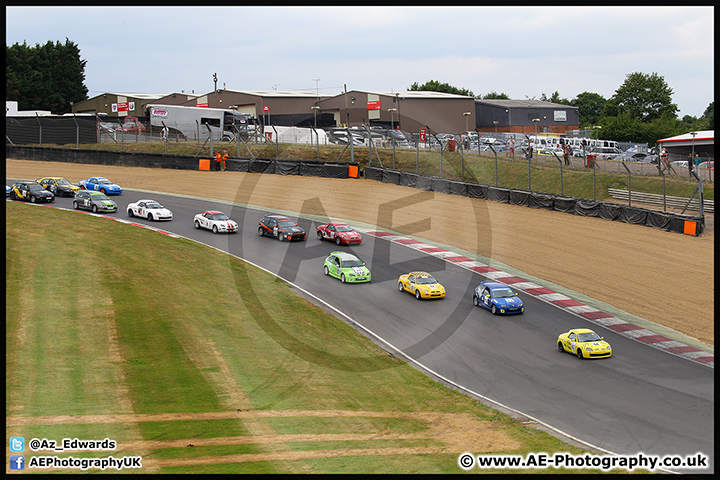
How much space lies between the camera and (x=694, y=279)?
27.4 m

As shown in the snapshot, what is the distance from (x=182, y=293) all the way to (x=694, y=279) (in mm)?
21581

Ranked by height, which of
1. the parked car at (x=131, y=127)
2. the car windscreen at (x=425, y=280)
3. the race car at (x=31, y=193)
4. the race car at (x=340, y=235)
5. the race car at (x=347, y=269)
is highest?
the parked car at (x=131, y=127)

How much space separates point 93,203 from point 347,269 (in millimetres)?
18483

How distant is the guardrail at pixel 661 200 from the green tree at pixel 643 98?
5582 cm

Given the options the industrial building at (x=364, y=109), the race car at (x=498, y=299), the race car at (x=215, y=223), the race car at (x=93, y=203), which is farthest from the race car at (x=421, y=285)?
the industrial building at (x=364, y=109)

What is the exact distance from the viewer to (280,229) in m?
33.9

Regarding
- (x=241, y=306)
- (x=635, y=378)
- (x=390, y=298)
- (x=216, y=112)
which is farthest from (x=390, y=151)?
(x=635, y=378)

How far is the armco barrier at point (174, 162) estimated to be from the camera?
49969mm

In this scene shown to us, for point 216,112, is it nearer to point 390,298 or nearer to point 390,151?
point 390,151

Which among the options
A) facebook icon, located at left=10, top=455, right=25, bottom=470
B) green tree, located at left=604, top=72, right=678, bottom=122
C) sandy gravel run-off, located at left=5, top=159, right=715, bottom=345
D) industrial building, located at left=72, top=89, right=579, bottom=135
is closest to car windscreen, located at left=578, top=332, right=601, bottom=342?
sandy gravel run-off, located at left=5, top=159, right=715, bottom=345

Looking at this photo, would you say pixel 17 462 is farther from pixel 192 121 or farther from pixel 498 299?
pixel 192 121

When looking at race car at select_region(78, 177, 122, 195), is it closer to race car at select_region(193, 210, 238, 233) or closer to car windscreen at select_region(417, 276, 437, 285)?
race car at select_region(193, 210, 238, 233)

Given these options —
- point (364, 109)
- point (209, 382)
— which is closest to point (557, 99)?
point (364, 109)

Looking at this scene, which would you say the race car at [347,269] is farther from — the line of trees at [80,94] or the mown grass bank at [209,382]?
the line of trees at [80,94]
